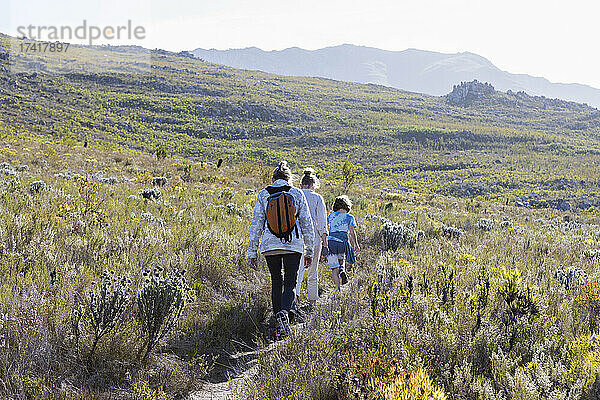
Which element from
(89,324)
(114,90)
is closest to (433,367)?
(89,324)

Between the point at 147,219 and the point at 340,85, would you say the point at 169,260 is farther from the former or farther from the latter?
the point at 340,85

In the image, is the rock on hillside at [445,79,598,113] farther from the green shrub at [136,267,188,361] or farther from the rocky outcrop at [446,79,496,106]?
the green shrub at [136,267,188,361]

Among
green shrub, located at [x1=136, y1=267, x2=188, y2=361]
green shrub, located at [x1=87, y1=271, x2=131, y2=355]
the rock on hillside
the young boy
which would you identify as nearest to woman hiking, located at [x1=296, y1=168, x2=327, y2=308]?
the young boy

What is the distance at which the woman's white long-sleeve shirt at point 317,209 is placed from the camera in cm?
506

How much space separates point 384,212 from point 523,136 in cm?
7958

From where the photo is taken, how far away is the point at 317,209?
5.08 m

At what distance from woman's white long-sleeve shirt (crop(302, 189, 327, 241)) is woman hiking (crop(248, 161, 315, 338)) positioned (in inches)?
36.6

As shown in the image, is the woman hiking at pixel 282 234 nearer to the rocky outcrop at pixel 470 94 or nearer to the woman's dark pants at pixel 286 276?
the woman's dark pants at pixel 286 276

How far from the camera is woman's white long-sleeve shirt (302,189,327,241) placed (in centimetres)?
506

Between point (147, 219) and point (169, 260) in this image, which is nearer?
point (169, 260)

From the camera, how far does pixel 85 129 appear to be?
53906 millimetres

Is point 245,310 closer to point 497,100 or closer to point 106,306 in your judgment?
point 106,306

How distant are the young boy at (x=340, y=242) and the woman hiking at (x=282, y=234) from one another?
153 cm

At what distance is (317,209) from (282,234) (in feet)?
4.12
